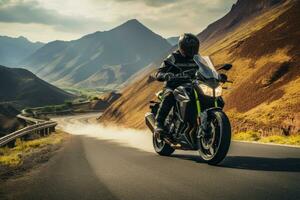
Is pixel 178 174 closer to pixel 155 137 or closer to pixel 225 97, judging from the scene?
pixel 155 137

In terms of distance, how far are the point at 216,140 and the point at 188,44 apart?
97.2 inches

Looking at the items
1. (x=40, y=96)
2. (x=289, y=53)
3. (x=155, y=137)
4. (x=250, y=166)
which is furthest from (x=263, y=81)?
(x=40, y=96)

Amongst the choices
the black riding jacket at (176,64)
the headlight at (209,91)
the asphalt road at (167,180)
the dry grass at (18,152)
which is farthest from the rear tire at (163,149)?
the dry grass at (18,152)

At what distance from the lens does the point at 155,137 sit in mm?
11219

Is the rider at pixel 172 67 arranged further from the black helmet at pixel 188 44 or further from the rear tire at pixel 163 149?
the rear tire at pixel 163 149

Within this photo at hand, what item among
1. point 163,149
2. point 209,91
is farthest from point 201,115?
point 163,149

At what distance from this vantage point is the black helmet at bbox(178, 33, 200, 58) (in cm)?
953

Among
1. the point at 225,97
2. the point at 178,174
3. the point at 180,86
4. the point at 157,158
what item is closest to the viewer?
the point at 178,174

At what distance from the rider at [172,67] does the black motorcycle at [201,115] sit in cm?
17

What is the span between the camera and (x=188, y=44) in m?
9.55

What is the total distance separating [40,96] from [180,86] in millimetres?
187814

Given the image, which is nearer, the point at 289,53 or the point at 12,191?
the point at 12,191

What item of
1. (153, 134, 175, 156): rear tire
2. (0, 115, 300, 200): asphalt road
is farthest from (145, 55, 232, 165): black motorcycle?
(153, 134, 175, 156): rear tire

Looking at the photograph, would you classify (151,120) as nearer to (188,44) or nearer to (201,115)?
(188,44)
